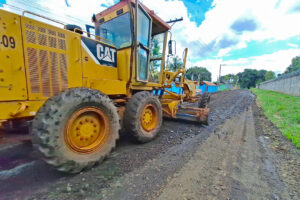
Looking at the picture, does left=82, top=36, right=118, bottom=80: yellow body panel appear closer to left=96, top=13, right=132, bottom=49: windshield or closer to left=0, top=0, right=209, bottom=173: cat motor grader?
left=0, top=0, right=209, bottom=173: cat motor grader

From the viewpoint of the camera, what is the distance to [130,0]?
2912 millimetres

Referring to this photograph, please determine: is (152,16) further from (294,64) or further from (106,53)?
(294,64)

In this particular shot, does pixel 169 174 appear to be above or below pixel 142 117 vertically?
below

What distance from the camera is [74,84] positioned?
A: 7.48 feet

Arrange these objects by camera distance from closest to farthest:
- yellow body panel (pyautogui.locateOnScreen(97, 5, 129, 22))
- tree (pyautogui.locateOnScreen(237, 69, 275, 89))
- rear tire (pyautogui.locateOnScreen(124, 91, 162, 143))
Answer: rear tire (pyautogui.locateOnScreen(124, 91, 162, 143))
yellow body panel (pyautogui.locateOnScreen(97, 5, 129, 22))
tree (pyautogui.locateOnScreen(237, 69, 275, 89))

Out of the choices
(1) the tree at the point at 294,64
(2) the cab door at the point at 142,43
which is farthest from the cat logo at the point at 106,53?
(1) the tree at the point at 294,64

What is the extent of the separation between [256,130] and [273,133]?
1.31ft

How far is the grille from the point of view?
1.81 metres

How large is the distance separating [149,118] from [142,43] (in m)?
1.94

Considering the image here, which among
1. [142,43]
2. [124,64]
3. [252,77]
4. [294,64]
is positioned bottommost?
[124,64]

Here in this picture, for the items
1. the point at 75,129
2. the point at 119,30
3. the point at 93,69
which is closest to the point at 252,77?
the point at 119,30

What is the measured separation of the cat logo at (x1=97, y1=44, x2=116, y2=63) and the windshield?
20.2 inches

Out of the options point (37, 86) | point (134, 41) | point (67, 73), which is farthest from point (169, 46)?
point (37, 86)

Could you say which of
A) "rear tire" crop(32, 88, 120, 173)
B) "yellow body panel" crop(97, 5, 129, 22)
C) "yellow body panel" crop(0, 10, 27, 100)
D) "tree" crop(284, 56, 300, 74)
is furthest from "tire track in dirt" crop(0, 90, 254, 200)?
"tree" crop(284, 56, 300, 74)
